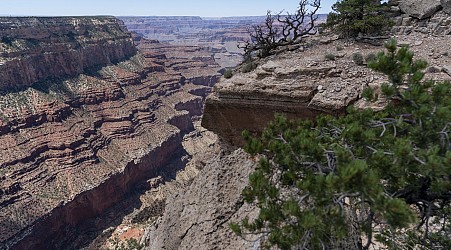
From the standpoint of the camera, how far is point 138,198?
4891cm

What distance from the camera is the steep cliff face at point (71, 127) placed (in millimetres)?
38594

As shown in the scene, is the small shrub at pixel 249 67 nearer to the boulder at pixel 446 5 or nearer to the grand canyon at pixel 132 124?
the grand canyon at pixel 132 124

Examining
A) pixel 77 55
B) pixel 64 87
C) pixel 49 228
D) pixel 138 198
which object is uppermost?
pixel 77 55

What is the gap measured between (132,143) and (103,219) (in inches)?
612

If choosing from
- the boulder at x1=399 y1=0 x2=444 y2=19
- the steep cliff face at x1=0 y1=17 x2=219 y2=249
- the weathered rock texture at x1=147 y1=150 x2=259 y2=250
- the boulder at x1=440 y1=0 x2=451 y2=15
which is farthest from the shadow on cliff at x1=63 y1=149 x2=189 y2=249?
the boulder at x1=440 y1=0 x2=451 y2=15

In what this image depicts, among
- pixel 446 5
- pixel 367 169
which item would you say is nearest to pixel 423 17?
pixel 446 5

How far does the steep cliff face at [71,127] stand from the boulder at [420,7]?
1568 inches

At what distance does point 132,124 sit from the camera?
59719 millimetres

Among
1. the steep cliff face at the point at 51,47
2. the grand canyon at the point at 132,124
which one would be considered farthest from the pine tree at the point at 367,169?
the steep cliff face at the point at 51,47

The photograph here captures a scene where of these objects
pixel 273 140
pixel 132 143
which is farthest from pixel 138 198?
pixel 273 140

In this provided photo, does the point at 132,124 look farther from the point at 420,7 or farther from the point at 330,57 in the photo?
the point at 420,7

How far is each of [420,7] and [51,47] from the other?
202 feet

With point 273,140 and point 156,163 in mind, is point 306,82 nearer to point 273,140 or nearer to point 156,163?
point 273,140

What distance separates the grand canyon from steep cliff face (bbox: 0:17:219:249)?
186mm
